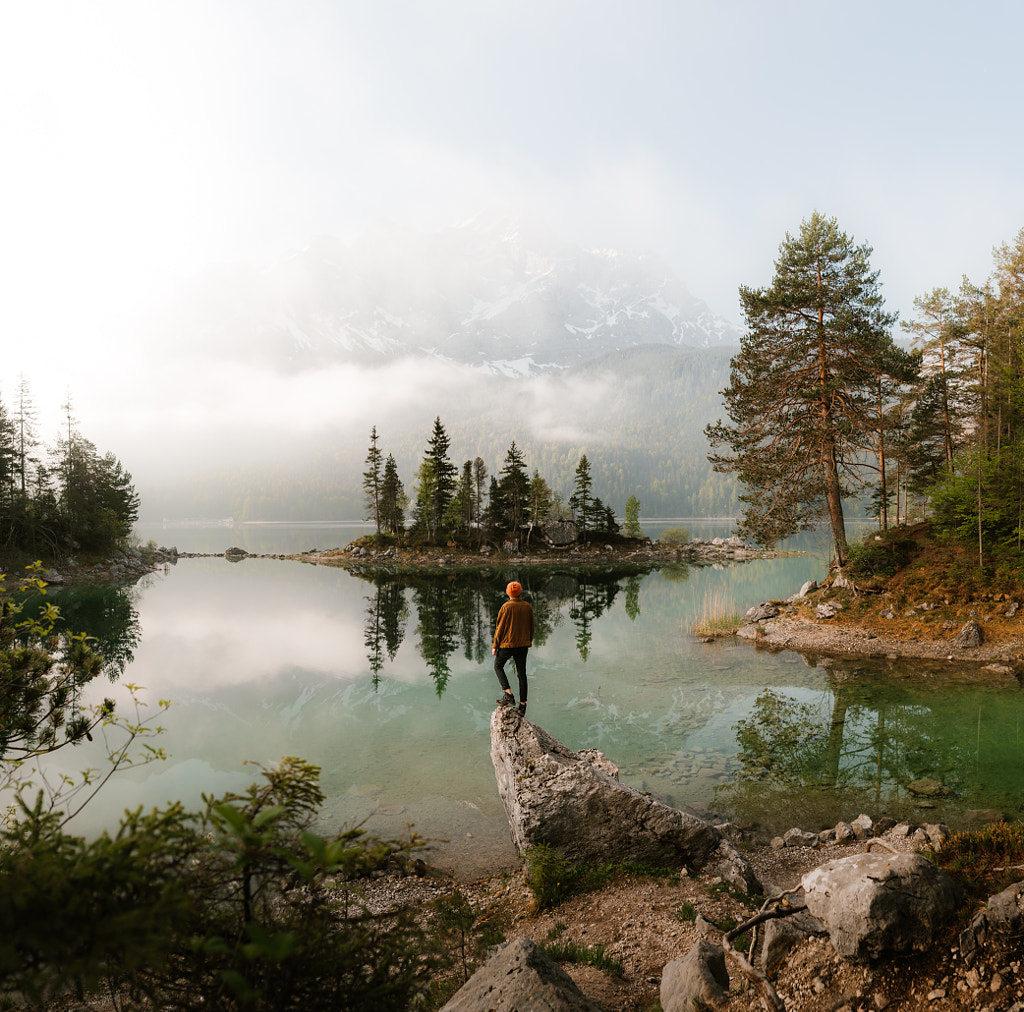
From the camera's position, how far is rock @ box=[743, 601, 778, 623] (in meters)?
26.8

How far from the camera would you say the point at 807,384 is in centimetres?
2603

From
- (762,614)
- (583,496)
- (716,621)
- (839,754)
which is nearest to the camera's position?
(839,754)

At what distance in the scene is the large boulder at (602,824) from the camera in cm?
750

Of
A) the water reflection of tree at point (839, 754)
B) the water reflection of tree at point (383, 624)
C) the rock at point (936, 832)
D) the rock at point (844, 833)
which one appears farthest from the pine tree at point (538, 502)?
the rock at point (936, 832)

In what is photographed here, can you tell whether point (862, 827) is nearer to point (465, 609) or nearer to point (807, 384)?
point (807, 384)

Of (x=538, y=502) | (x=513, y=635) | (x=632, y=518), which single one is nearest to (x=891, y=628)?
(x=513, y=635)

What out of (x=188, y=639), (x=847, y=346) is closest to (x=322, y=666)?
(x=188, y=639)

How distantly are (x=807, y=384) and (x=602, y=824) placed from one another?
25.5 m

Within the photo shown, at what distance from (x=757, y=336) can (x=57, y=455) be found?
77890mm

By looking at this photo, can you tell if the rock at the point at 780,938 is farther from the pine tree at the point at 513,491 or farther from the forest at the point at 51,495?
the pine tree at the point at 513,491

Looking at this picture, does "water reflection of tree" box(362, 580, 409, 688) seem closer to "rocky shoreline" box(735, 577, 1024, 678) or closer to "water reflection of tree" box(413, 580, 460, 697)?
"water reflection of tree" box(413, 580, 460, 697)

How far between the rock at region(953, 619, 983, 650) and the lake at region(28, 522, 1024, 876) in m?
2.32

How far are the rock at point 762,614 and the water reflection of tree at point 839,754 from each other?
9.68 m

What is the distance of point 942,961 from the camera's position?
356cm
